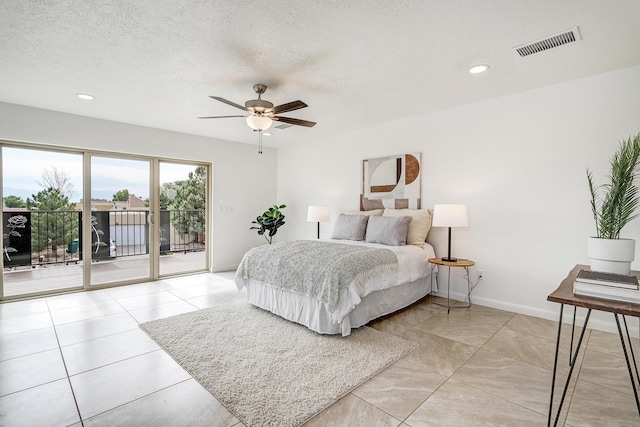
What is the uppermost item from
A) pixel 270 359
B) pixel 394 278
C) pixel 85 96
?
pixel 85 96

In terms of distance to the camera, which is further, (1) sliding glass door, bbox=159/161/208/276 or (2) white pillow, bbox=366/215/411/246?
(1) sliding glass door, bbox=159/161/208/276

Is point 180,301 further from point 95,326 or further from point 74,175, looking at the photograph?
point 74,175

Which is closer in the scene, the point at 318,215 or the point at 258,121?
the point at 258,121

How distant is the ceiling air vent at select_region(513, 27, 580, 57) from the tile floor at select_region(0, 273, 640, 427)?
2.54 m

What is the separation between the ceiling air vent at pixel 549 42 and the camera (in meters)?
2.28

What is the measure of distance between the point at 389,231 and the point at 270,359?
85.9 inches

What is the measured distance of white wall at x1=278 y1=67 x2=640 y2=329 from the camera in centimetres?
300

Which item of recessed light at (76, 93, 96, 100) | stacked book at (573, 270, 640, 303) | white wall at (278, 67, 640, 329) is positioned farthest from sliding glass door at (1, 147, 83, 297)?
stacked book at (573, 270, 640, 303)

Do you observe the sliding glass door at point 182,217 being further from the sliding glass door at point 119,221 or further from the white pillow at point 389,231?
the white pillow at point 389,231

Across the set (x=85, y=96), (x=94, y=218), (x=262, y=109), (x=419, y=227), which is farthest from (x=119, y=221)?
(x=419, y=227)

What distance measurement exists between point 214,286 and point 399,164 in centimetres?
341

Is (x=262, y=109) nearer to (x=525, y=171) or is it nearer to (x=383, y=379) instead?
(x=383, y=379)

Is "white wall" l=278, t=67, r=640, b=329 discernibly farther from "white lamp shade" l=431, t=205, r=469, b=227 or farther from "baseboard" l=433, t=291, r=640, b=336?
"white lamp shade" l=431, t=205, r=469, b=227

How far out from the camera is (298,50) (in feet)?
8.27
